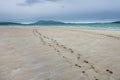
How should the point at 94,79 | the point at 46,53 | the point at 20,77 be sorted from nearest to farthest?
1. the point at 94,79
2. the point at 20,77
3. the point at 46,53

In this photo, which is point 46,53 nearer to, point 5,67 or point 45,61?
point 45,61

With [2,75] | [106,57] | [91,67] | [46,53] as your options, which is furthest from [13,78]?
[106,57]

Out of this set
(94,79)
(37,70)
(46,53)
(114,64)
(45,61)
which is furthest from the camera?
(46,53)

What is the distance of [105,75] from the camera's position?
4.02 metres

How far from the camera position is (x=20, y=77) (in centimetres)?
408

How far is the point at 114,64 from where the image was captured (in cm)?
485

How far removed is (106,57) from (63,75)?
81.6 inches

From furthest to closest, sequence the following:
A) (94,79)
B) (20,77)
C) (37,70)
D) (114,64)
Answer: (114,64) < (37,70) < (20,77) < (94,79)

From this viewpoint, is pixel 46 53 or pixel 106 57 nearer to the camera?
pixel 106 57

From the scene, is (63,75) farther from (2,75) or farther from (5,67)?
(5,67)

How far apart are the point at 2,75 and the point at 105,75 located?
7.87ft

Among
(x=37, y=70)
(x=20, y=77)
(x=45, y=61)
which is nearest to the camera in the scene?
(x=20, y=77)

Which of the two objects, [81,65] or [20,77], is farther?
[81,65]

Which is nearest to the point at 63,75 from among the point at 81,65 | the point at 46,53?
the point at 81,65
